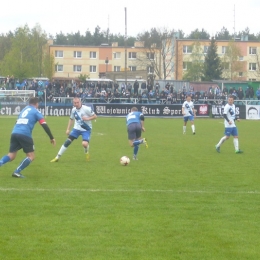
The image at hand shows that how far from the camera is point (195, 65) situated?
99438mm

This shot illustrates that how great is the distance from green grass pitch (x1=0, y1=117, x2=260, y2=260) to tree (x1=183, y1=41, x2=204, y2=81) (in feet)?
271

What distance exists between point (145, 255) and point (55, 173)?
748 centimetres

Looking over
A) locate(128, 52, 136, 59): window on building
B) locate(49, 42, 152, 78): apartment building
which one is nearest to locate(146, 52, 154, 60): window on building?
locate(49, 42, 152, 78): apartment building

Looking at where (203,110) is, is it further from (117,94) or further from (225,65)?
(225,65)

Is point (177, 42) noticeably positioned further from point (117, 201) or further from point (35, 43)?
point (117, 201)

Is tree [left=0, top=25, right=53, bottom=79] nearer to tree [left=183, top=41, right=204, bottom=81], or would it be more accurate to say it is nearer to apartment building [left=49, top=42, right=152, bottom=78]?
tree [left=183, top=41, right=204, bottom=81]

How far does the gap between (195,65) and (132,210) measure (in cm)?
9133

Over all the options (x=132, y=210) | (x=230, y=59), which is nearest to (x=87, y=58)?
(x=230, y=59)

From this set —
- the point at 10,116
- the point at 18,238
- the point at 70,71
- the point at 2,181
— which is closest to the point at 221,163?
the point at 2,181

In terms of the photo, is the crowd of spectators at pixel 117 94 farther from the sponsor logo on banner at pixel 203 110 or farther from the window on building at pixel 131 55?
the window on building at pixel 131 55

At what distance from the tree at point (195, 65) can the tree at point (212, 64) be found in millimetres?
7694

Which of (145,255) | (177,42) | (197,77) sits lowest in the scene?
(145,255)

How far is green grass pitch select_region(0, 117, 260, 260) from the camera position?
7.25m

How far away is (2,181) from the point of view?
12562mm
